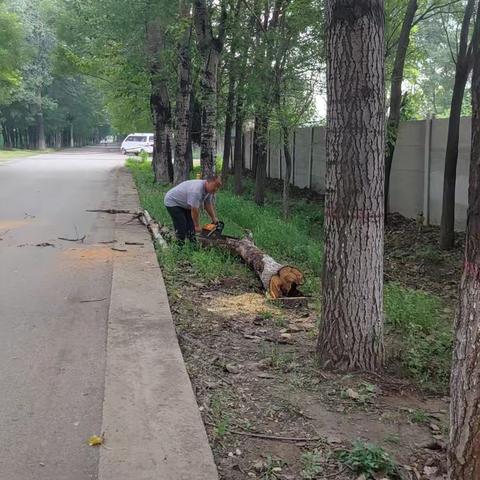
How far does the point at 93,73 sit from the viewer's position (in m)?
28.5

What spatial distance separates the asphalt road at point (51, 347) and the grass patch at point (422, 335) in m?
2.35

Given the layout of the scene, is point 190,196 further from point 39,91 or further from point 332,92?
point 39,91

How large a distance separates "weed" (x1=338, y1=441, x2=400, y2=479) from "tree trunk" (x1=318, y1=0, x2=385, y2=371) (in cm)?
134

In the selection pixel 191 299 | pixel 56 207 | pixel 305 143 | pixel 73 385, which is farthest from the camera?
pixel 305 143

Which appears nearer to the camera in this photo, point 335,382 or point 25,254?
point 335,382

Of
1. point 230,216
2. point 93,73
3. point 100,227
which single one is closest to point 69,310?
point 100,227

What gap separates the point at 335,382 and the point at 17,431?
2155 mm

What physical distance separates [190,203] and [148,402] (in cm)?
535

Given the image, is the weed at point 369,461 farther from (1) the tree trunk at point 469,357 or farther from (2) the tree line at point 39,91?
(2) the tree line at point 39,91

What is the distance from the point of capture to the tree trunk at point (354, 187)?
14.7 feet

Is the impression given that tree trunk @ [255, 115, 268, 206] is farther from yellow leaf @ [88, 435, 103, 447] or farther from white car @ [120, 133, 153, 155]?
white car @ [120, 133, 153, 155]

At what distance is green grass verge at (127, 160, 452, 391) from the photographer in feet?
16.6

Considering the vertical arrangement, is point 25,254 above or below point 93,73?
below

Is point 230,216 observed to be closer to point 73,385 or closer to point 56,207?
point 56,207
